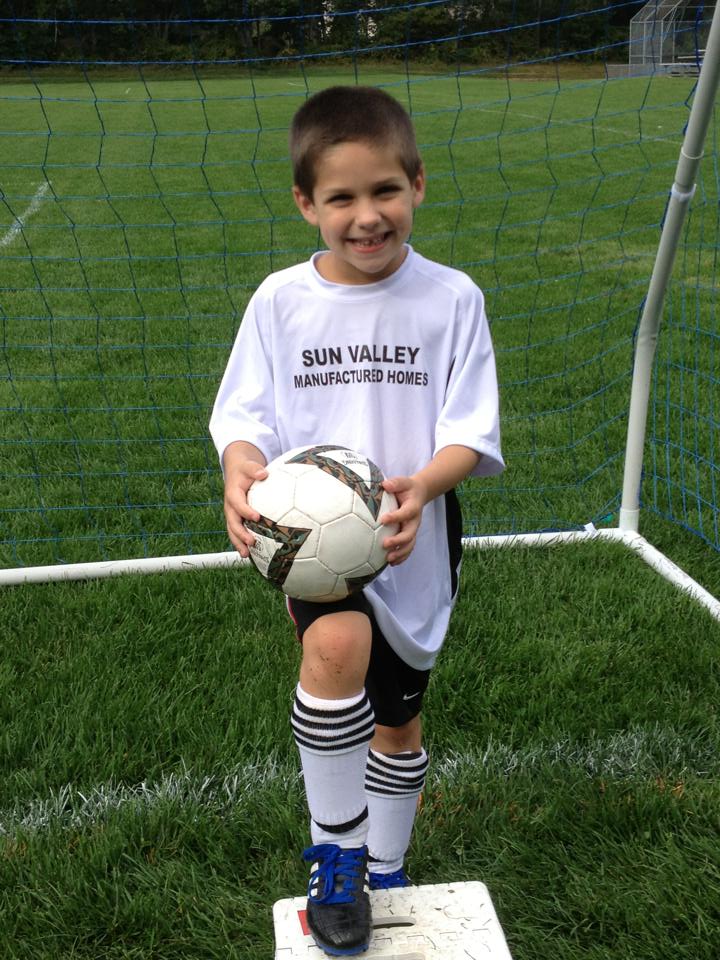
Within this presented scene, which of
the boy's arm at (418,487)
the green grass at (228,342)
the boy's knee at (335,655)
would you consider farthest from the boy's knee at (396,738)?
the green grass at (228,342)

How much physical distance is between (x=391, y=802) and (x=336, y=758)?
415 millimetres

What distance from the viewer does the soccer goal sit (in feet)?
12.5

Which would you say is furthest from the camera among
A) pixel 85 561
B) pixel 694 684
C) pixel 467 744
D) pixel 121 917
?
pixel 85 561

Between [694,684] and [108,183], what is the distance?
11130 millimetres

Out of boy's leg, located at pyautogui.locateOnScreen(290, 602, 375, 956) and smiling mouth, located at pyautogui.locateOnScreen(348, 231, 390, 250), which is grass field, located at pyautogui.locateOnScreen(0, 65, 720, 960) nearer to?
boy's leg, located at pyautogui.locateOnScreen(290, 602, 375, 956)

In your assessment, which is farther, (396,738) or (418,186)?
(396,738)

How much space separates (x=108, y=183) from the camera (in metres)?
12.3

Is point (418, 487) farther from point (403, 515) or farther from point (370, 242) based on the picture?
point (370, 242)

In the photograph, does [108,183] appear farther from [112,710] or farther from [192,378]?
[112,710]

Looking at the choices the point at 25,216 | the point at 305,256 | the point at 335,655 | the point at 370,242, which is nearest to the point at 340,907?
the point at 335,655

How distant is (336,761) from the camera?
180 centimetres

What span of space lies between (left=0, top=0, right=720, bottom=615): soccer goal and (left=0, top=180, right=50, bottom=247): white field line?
3.4 inches

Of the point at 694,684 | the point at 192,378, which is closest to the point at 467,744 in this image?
the point at 694,684

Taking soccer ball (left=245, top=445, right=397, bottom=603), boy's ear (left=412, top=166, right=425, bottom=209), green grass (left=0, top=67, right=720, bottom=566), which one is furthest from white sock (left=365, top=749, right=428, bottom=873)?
green grass (left=0, top=67, right=720, bottom=566)
